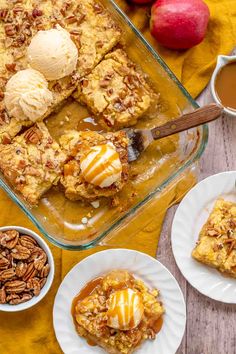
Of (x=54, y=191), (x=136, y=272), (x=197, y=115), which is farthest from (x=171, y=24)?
(x=136, y=272)

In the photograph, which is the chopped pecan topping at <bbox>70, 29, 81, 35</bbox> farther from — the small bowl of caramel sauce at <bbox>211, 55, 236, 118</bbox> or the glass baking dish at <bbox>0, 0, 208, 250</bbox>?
the small bowl of caramel sauce at <bbox>211, 55, 236, 118</bbox>

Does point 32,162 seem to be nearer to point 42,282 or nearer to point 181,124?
point 42,282

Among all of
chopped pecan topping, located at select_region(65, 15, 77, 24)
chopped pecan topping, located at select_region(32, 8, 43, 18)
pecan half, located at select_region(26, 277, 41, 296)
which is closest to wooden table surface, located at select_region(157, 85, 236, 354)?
pecan half, located at select_region(26, 277, 41, 296)

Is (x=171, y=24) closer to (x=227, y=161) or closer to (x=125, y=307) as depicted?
(x=227, y=161)

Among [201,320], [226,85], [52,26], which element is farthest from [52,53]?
[201,320]

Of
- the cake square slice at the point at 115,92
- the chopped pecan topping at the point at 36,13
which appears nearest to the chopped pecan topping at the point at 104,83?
the cake square slice at the point at 115,92
